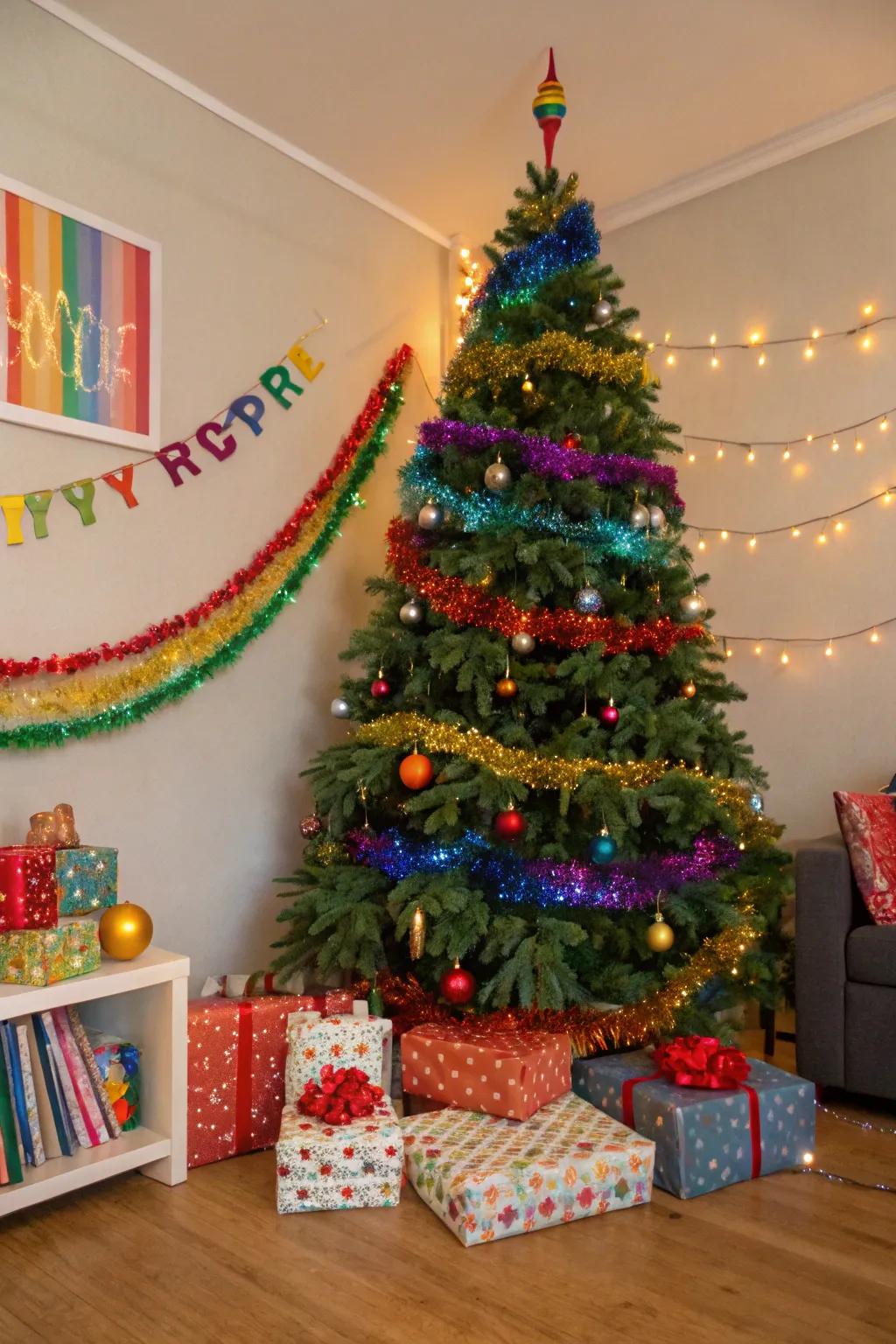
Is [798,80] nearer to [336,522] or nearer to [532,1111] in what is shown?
[336,522]

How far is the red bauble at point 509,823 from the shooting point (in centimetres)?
236

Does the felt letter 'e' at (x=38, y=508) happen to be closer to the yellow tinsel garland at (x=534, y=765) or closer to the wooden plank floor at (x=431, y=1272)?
the yellow tinsel garland at (x=534, y=765)

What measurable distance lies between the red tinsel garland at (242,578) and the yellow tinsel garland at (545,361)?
69cm

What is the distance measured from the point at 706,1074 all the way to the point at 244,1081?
948 mm

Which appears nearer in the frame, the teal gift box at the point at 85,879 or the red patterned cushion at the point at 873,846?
the teal gift box at the point at 85,879

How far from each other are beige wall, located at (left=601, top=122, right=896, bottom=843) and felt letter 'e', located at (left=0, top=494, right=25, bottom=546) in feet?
6.95

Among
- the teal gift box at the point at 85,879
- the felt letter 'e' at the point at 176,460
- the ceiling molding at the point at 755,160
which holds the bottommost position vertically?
the teal gift box at the point at 85,879

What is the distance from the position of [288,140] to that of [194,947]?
239cm

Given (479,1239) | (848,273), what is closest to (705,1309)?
(479,1239)

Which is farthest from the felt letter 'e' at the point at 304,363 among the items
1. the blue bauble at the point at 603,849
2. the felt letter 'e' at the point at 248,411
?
the blue bauble at the point at 603,849

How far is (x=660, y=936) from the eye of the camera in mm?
2342

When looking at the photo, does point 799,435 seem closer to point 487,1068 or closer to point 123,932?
point 487,1068

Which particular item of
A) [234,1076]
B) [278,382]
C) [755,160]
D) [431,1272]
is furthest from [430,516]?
[755,160]

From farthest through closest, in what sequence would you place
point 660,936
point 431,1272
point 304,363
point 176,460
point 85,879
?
point 304,363
point 176,460
point 660,936
point 85,879
point 431,1272
